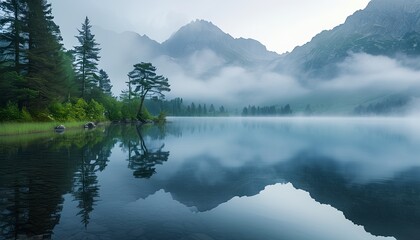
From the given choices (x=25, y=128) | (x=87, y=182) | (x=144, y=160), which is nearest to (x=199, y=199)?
(x=87, y=182)

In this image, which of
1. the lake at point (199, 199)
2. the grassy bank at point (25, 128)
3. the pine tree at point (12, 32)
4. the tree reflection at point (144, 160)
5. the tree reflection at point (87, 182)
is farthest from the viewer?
the pine tree at point (12, 32)

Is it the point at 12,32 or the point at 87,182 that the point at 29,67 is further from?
the point at 87,182

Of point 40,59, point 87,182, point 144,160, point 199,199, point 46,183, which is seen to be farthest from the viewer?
point 40,59

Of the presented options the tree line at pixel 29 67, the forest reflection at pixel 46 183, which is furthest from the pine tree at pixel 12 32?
the forest reflection at pixel 46 183

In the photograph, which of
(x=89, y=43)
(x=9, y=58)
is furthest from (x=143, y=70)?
(x=9, y=58)

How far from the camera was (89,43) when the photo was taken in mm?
74250

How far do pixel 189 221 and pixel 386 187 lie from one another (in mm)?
12108

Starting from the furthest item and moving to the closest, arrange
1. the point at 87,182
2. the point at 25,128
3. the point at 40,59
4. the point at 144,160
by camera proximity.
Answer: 1. the point at 40,59
2. the point at 25,128
3. the point at 144,160
4. the point at 87,182

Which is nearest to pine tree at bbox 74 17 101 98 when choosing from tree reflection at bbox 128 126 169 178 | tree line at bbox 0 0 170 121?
tree line at bbox 0 0 170 121

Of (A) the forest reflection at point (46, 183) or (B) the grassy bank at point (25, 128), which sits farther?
(B) the grassy bank at point (25, 128)

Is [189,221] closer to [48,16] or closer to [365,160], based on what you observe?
[365,160]

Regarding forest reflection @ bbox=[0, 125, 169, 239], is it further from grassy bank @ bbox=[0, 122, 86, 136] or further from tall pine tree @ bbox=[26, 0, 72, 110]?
tall pine tree @ bbox=[26, 0, 72, 110]

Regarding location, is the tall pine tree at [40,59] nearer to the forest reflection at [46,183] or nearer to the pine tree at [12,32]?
the pine tree at [12,32]

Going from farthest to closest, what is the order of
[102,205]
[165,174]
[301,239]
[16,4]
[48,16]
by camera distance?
1. [48,16]
2. [16,4]
3. [165,174]
4. [102,205]
5. [301,239]
